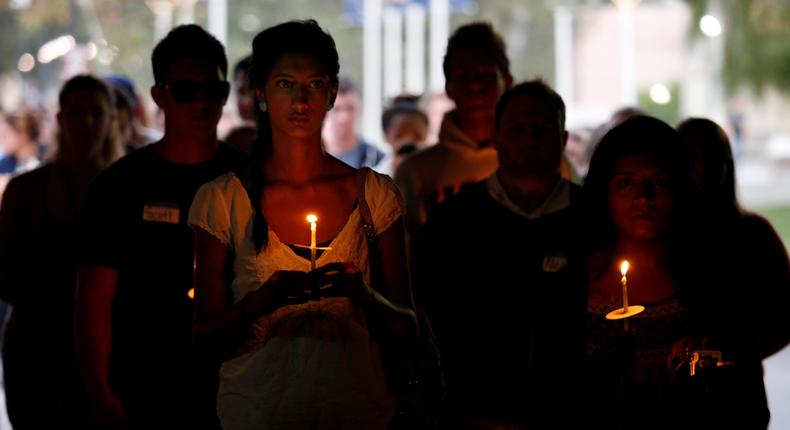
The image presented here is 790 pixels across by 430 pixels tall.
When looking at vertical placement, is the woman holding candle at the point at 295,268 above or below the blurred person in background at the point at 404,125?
below

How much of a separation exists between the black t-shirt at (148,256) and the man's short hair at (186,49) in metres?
0.37

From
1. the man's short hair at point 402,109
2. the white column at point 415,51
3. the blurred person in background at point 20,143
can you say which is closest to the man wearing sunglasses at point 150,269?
the man's short hair at point 402,109

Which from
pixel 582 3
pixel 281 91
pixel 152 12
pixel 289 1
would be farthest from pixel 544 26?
pixel 281 91

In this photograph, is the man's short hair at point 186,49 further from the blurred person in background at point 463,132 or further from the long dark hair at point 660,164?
the blurred person in background at point 463,132

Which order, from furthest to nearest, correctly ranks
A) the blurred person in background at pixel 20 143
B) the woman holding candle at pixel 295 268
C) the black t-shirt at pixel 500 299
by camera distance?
the blurred person in background at pixel 20 143 < the black t-shirt at pixel 500 299 < the woman holding candle at pixel 295 268

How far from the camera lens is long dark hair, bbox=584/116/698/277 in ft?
16.0

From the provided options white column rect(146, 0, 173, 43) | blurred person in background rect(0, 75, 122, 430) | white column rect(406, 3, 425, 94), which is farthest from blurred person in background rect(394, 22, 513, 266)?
white column rect(406, 3, 425, 94)

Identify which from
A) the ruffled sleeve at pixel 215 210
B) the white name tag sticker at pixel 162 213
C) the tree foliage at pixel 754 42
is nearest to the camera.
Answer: the ruffled sleeve at pixel 215 210

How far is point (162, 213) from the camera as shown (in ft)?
17.5

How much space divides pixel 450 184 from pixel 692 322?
2541 millimetres

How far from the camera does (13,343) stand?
22.1 feet

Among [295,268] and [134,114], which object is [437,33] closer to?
[134,114]

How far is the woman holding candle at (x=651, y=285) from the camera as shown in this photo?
4.46 metres

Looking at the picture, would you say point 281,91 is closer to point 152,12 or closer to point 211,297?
point 211,297
